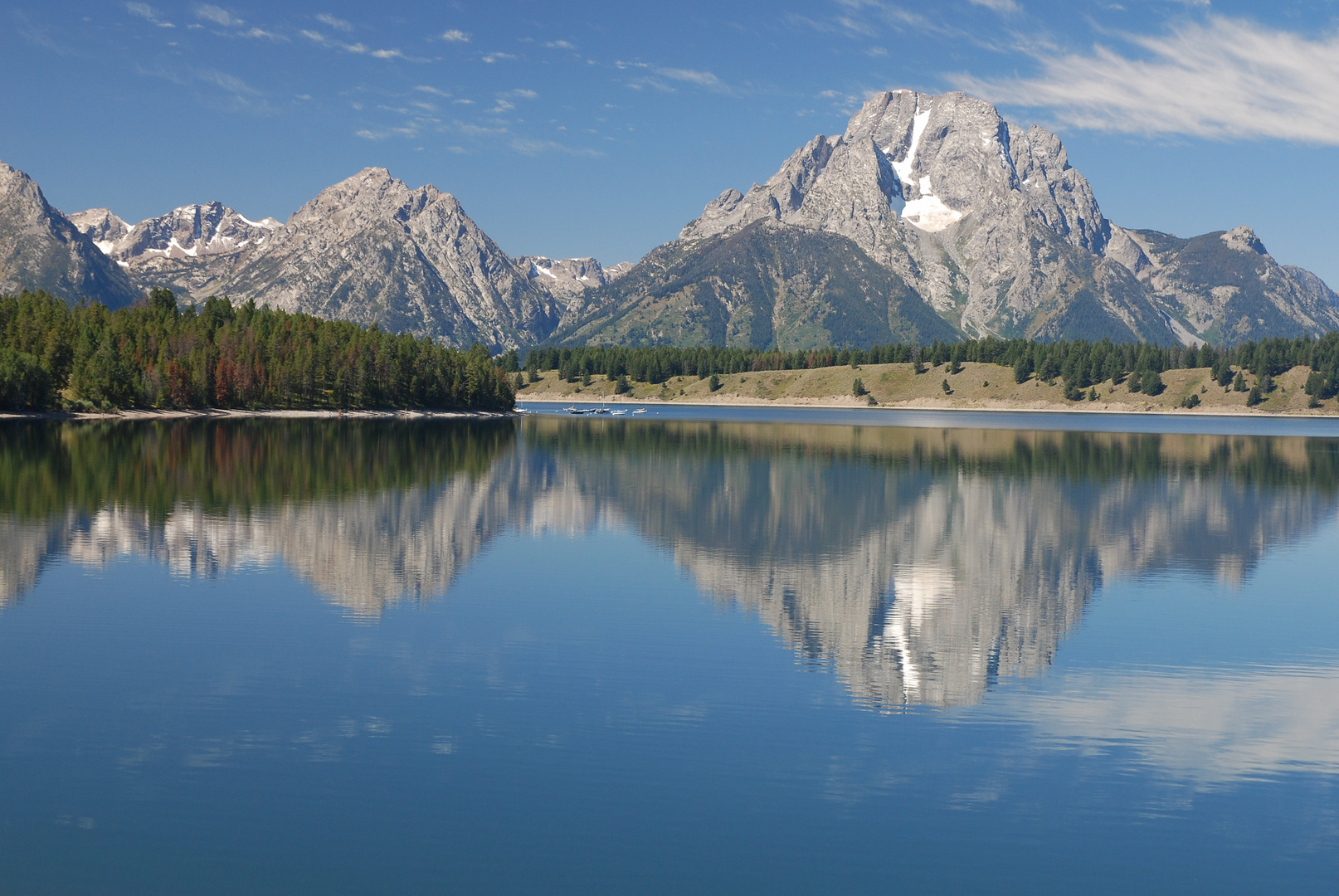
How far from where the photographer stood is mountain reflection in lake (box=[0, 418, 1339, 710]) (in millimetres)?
40156

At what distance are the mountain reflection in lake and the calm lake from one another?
411 mm

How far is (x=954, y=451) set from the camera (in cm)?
13988

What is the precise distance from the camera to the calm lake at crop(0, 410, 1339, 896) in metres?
19.4

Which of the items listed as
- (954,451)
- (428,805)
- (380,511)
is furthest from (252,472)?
(954,451)

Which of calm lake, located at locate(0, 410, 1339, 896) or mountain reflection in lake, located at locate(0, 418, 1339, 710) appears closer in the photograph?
calm lake, located at locate(0, 410, 1339, 896)

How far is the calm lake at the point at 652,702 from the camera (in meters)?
19.4

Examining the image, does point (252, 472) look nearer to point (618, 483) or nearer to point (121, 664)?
point (618, 483)

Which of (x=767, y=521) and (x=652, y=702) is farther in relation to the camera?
(x=767, y=521)

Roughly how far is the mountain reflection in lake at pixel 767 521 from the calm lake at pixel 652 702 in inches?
16.2

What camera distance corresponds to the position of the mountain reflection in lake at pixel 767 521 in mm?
40156

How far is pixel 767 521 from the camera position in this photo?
220ft

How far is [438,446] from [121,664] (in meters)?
101

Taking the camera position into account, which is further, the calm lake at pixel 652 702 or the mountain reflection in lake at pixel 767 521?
the mountain reflection in lake at pixel 767 521

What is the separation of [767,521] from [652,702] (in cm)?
3926
